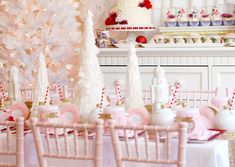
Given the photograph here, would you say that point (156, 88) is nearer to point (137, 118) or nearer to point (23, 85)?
point (137, 118)

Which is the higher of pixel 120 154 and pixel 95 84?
pixel 95 84

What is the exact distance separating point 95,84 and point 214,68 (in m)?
2.02

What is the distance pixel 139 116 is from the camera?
2873 mm

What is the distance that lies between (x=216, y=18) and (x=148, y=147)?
9.98 feet

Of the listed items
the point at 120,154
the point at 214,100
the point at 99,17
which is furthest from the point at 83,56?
the point at 99,17

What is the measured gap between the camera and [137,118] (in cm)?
287

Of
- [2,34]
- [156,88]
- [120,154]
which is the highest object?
[2,34]

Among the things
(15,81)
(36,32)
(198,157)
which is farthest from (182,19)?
(198,157)

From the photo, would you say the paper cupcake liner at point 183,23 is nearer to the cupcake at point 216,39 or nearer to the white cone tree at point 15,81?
the cupcake at point 216,39

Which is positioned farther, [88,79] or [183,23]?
[183,23]

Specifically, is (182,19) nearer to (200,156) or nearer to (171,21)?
(171,21)

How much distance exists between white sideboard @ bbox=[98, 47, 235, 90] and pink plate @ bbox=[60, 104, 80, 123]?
6.97 ft

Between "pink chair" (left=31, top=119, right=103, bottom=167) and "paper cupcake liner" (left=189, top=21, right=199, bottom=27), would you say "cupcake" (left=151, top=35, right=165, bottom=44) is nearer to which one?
"paper cupcake liner" (left=189, top=21, right=199, bottom=27)

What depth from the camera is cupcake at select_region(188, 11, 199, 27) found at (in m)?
5.30
